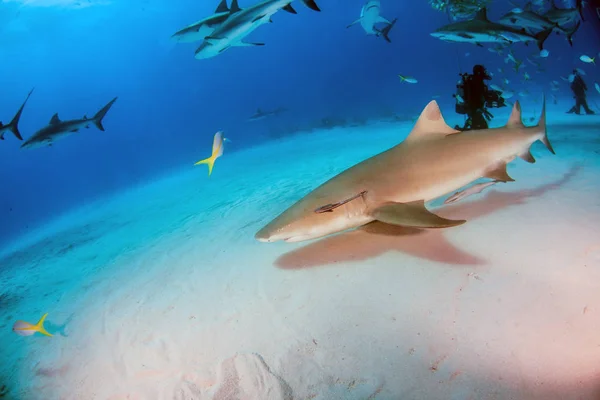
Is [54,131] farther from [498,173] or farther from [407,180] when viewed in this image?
[498,173]

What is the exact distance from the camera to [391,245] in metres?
3.56

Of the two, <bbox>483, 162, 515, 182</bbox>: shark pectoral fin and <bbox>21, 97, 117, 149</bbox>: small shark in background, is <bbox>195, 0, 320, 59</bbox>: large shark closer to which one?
<bbox>483, 162, 515, 182</bbox>: shark pectoral fin

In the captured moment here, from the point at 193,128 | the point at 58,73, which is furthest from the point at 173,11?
the point at 58,73

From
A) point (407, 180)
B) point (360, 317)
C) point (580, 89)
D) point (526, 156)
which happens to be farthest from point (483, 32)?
point (580, 89)

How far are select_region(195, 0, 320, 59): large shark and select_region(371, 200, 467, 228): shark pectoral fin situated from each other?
3.30 metres

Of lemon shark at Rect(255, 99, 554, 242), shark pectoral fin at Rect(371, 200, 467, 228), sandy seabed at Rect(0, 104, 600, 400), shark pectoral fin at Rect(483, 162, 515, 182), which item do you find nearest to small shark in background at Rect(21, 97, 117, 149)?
sandy seabed at Rect(0, 104, 600, 400)

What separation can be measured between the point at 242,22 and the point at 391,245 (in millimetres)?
Result: 4818

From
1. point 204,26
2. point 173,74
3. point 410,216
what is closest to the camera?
point 410,216

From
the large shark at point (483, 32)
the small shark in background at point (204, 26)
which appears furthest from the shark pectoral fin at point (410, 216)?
the small shark in background at point (204, 26)

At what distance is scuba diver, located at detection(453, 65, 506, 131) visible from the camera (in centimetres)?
773

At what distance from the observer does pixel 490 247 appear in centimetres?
321

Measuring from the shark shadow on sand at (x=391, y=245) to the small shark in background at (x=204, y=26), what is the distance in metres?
5.20

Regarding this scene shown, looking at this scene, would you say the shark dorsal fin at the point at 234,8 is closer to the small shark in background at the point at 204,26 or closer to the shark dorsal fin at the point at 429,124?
the small shark in background at the point at 204,26

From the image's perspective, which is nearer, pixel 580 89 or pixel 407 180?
pixel 407 180
